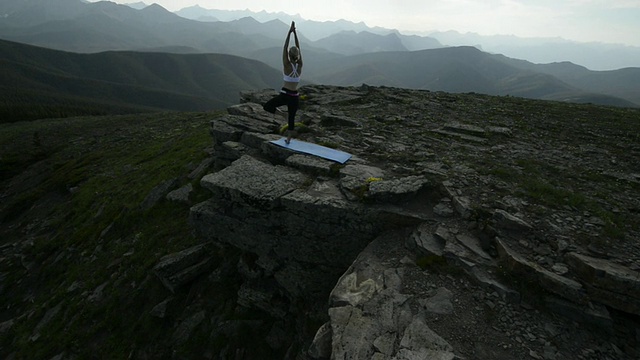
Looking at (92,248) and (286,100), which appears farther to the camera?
(92,248)

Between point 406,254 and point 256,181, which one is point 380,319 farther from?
point 256,181

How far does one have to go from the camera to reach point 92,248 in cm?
2303

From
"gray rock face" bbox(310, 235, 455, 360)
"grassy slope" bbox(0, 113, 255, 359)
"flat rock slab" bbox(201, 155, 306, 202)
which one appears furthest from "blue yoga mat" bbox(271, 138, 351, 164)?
"grassy slope" bbox(0, 113, 255, 359)

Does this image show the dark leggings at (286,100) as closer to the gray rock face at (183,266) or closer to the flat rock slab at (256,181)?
the flat rock slab at (256,181)

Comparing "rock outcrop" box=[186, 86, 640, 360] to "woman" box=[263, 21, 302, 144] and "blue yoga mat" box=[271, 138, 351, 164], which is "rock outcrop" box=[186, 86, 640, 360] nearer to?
"blue yoga mat" box=[271, 138, 351, 164]

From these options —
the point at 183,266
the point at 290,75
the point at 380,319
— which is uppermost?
the point at 290,75

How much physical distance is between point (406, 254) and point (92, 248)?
2363 cm

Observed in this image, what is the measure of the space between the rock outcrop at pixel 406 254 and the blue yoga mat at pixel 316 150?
1.56 ft

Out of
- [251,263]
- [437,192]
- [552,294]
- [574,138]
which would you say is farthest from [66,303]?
[574,138]

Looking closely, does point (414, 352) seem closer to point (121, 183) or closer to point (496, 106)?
point (496, 106)

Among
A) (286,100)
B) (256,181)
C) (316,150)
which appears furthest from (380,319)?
(286,100)

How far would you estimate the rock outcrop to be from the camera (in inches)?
317

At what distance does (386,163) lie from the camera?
15773 mm

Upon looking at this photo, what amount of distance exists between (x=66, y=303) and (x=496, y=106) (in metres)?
37.1
